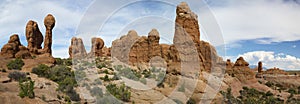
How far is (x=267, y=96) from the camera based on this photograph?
3644 centimetres

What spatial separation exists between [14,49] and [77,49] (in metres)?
24.2

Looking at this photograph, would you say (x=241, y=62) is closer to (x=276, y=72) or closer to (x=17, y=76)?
(x=276, y=72)

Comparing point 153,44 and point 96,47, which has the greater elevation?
point 96,47

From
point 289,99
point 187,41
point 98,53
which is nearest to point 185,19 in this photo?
point 187,41

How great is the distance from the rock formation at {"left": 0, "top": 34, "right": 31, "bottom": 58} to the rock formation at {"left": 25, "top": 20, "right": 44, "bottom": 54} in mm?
4890

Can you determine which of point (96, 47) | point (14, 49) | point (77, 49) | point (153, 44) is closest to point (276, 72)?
point (153, 44)

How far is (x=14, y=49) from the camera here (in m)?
36.8

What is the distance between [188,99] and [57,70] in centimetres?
1477

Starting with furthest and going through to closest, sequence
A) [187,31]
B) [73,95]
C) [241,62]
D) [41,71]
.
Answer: [241,62] < [187,31] < [41,71] < [73,95]

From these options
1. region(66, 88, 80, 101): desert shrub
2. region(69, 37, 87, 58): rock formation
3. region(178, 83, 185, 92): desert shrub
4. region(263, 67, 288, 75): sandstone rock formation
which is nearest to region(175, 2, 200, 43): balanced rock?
region(178, 83, 185, 92): desert shrub

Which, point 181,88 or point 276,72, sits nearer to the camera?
point 181,88

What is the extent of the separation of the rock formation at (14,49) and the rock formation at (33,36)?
489 cm

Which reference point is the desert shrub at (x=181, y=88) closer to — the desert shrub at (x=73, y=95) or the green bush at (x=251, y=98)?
the green bush at (x=251, y=98)

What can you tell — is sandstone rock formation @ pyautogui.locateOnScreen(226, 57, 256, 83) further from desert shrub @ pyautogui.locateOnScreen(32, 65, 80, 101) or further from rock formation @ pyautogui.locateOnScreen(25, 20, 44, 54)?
Answer: rock formation @ pyautogui.locateOnScreen(25, 20, 44, 54)
